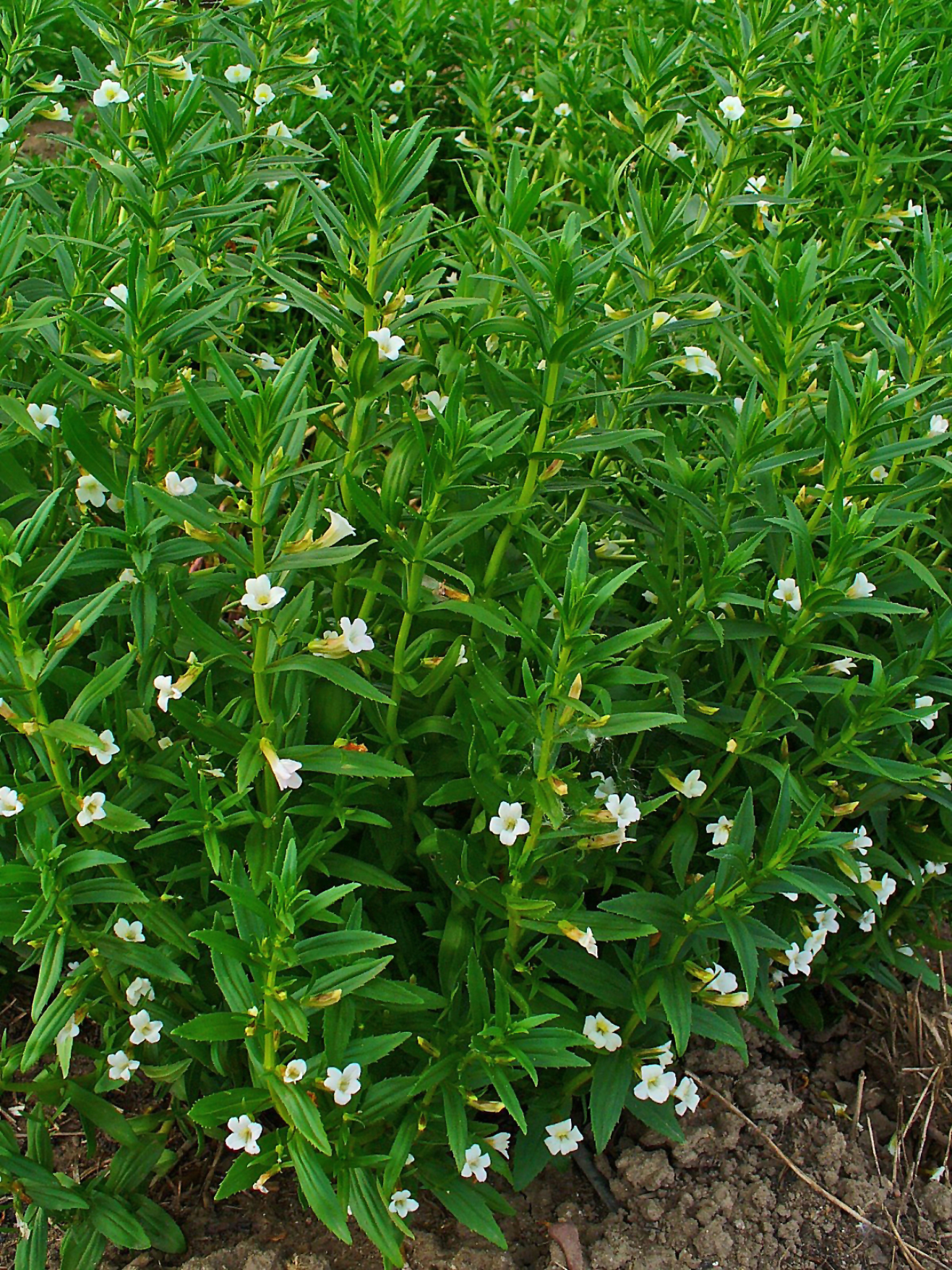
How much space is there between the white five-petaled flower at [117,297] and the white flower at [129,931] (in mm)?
1181

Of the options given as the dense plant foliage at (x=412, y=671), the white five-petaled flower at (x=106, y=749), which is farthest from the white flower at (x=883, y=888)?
the white five-petaled flower at (x=106, y=749)

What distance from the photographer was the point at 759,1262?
271cm

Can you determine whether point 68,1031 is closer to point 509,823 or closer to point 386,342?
point 509,823

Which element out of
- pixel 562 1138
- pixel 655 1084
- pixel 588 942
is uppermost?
pixel 588 942

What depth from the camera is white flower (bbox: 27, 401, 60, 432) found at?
2348mm

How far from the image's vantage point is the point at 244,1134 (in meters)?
2.10

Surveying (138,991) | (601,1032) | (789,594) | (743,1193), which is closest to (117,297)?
(138,991)

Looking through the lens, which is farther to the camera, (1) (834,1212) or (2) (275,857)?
(1) (834,1212)

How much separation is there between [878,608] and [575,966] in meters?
0.96

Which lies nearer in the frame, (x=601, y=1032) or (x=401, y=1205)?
(x=401, y=1205)

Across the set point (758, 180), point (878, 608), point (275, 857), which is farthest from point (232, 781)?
point (758, 180)

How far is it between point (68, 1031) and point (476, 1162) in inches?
33.3

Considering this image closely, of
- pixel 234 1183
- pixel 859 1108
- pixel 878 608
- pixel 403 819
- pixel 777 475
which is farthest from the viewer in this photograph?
pixel 859 1108

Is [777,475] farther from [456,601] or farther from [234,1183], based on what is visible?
[234,1183]
